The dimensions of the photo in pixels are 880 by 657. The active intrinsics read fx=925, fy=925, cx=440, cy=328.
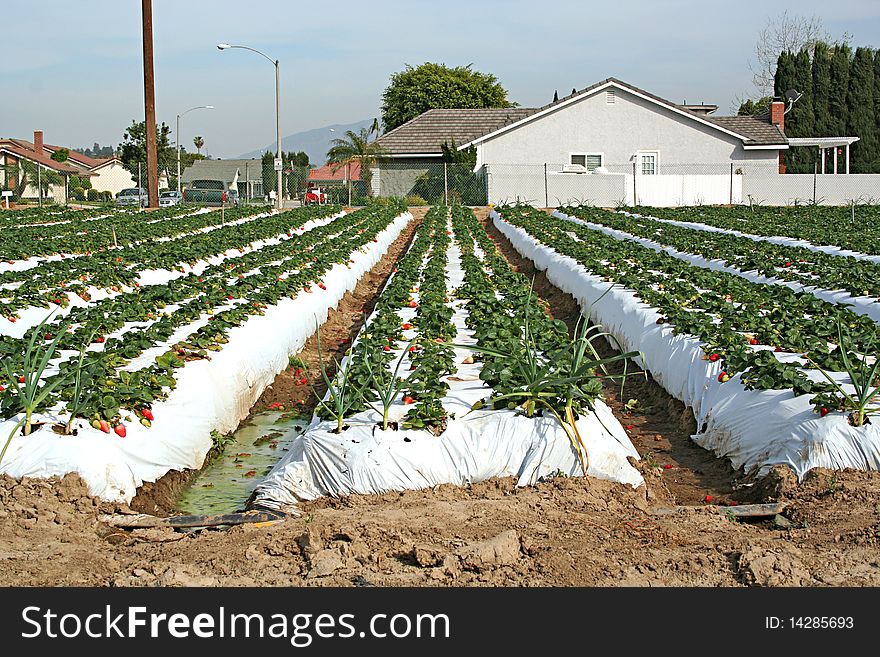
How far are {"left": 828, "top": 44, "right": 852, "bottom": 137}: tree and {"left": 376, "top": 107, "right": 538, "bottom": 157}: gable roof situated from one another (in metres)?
17.1

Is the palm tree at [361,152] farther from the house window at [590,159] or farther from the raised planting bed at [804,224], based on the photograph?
the raised planting bed at [804,224]

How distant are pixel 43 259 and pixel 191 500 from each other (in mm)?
10555

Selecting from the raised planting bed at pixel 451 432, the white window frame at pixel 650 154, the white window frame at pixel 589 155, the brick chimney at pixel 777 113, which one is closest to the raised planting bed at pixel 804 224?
the white window frame at pixel 650 154

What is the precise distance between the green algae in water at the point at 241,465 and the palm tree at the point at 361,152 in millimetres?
34204

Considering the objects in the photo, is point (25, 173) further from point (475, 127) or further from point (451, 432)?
point (451, 432)

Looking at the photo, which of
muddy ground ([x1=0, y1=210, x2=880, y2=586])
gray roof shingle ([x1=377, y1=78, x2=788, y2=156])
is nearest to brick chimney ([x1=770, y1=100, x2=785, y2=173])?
gray roof shingle ([x1=377, y1=78, x2=788, y2=156])

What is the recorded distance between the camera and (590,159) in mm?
41406

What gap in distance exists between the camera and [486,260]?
15.5 meters

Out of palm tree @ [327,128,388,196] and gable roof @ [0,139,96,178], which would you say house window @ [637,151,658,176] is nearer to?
palm tree @ [327,128,388,196]

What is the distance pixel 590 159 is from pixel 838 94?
16.7m

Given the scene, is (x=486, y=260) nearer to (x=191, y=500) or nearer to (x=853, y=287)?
(x=853, y=287)
